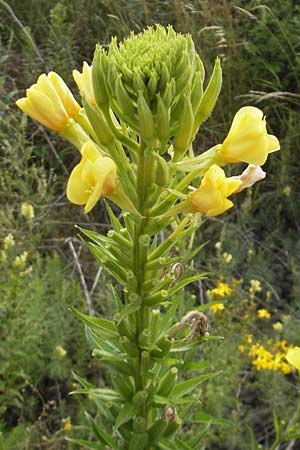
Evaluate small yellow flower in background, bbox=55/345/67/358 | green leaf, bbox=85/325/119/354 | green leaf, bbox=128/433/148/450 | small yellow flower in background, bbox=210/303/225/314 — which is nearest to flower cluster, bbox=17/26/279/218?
green leaf, bbox=85/325/119/354

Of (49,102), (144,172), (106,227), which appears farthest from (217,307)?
(49,102)

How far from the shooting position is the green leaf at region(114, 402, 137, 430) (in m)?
1.25

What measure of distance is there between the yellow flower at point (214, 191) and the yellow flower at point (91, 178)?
0.17m

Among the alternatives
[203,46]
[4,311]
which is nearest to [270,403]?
[4,311]

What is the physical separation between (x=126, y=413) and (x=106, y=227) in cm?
198

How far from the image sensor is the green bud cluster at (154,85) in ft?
3.42

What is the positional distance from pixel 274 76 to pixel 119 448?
112 inches

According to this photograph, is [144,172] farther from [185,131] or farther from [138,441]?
[138,441]

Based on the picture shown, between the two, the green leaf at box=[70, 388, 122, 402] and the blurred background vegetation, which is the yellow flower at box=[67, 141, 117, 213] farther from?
the blurred background vegetation

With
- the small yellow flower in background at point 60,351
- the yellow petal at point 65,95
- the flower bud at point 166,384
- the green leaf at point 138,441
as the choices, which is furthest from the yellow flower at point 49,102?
the small yellow flower in background at point 60,351

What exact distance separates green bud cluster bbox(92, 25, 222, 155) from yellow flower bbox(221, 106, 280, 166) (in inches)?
3.1

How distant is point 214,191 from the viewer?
107 centimetres

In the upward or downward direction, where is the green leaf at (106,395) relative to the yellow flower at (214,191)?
downward

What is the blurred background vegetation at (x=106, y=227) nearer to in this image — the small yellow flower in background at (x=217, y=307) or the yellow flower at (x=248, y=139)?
the small yellow flower in background at (x=217, y=307)
